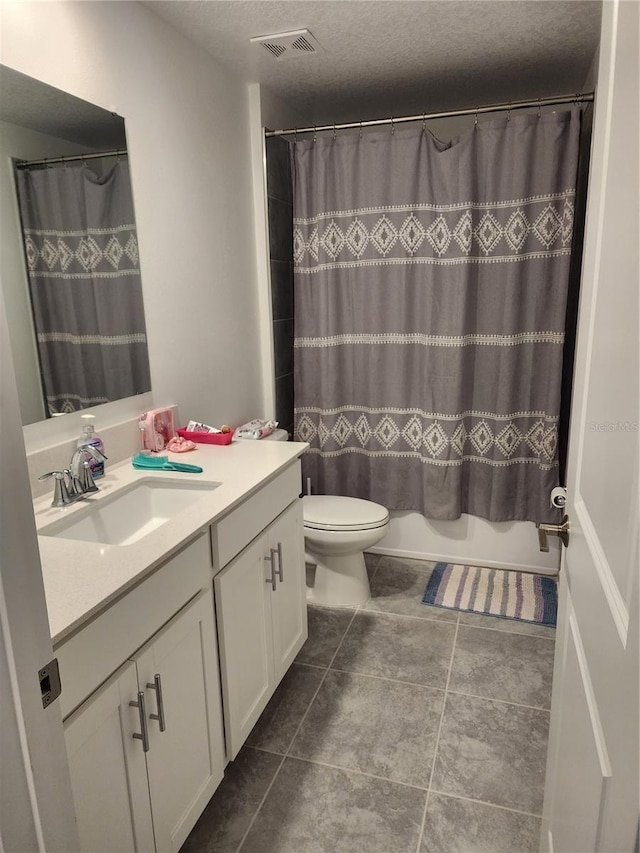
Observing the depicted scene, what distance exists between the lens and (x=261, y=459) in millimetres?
1943

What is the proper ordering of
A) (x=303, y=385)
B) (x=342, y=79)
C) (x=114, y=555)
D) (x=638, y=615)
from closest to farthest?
(x=638, y=615)
(x=114, y=555)
(x=342, y=79)
(x=303, y=385)

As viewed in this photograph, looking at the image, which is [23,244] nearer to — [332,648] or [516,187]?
[332,648]

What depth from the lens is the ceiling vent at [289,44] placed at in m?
2.21

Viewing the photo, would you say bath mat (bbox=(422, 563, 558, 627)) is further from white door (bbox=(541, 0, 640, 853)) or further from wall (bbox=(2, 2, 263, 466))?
white door (bbox=(541, 0, 640, 853))

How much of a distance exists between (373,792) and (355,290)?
2074 millimetres

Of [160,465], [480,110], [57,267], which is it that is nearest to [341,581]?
[160,465]

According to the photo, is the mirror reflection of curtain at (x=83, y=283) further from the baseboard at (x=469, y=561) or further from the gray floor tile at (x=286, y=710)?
the baseboard at (x=469, y=561)

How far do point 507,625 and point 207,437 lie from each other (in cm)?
150

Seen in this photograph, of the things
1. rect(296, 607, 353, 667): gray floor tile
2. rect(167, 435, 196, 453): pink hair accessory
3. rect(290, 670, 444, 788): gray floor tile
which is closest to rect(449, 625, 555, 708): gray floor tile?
rect(290, 670, 444, 788): gray floor tile

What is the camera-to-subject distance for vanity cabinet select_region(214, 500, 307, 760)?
160 centimetres

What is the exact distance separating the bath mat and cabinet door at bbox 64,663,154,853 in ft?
5.60

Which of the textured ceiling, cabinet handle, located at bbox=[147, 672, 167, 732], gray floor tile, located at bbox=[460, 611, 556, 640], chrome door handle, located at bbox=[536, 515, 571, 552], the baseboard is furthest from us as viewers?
the baseboard

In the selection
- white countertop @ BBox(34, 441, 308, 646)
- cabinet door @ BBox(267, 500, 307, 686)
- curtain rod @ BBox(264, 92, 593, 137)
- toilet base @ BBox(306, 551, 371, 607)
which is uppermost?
curtain rod @ BBox(264, 92, 593, 137)

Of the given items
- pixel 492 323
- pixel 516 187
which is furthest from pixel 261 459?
pixel 516 187
